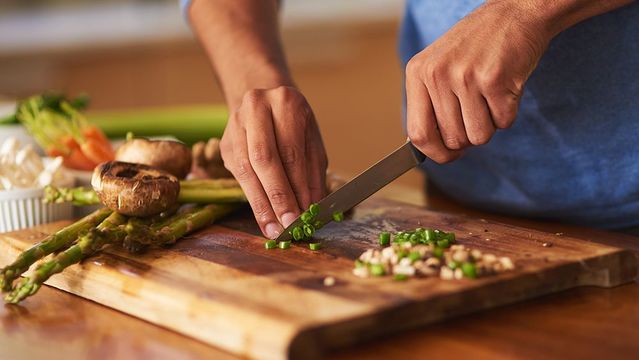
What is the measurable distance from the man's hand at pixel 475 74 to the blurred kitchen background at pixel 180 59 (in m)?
3.43

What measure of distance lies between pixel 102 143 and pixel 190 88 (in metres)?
3.62

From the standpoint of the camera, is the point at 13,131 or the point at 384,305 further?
the point at 13,131

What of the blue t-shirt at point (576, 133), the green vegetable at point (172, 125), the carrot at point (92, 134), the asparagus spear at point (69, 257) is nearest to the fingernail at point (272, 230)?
the asparagus spear at point (69, 257)

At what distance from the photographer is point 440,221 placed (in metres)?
1.48

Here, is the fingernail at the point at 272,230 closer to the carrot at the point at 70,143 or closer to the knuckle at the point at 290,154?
the knuckle at the point at 290,154

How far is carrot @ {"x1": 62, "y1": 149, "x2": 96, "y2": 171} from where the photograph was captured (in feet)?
6.22

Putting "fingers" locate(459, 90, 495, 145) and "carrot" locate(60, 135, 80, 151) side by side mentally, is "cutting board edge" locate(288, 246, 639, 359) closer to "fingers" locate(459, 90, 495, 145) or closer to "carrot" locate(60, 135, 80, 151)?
"fingers" locate(459, 90, 495, 145)

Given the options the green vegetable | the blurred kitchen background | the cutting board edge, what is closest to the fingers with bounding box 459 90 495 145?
the cutting board edge

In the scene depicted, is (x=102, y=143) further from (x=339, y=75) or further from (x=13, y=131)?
(x=339, y=75)

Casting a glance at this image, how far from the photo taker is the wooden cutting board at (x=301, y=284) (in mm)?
996

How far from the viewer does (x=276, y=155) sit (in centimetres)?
145

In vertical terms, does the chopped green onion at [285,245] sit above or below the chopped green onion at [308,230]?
below

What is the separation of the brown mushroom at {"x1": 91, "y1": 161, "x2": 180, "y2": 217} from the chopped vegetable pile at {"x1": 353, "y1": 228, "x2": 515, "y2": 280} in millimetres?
380

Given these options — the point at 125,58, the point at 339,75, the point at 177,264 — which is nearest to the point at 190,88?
the point at 125,58
